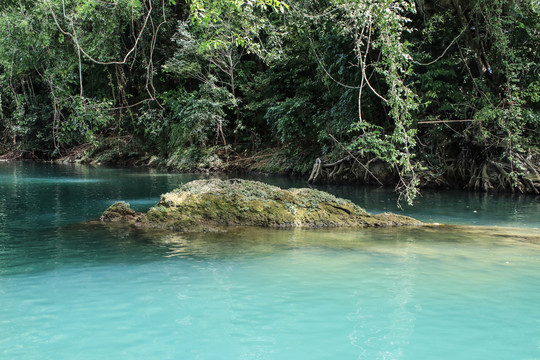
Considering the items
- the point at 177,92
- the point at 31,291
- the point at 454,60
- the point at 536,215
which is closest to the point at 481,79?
the point at 454,60

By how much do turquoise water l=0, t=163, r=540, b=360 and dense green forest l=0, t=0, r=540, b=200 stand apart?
247 cm

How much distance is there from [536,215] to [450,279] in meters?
7.16

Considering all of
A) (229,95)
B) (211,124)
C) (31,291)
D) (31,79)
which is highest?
(31,79)

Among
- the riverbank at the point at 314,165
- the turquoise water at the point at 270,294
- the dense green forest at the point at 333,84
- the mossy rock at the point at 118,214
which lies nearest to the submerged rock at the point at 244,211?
the mossy rock at the point at 118,214

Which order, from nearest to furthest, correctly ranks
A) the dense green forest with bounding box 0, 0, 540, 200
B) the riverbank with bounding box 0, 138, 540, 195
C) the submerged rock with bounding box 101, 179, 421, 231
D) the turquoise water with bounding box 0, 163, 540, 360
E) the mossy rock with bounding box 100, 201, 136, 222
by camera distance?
the turquoise water with bounding box 0, 163, 540, 360, the submerged rock with bounding box 101, 179, 421, 231, the mossy rock with bounding box 100, 201, 136, 222, the dense green forest with bounding box 0, 0, 540, 200, the riverbank with bounding box 0, 138, 540, 195

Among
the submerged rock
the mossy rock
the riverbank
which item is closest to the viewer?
the submerged rock

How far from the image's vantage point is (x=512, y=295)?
4930 millimetres

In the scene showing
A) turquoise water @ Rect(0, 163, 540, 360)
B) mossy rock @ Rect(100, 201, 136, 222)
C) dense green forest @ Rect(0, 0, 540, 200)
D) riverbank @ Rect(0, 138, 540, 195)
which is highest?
dense green forest @ Rect(0, 0, 540, 200)

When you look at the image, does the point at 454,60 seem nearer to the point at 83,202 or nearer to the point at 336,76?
the point at 336,76

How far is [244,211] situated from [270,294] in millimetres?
4490

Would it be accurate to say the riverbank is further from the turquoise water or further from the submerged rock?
the turquoise water

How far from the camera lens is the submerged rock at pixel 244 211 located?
361 inches

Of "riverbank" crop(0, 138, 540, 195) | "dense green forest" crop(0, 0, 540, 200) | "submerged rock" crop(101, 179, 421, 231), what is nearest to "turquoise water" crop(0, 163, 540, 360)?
"submerged rock" crop(101, 179, 421, 231)

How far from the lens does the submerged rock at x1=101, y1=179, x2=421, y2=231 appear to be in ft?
30.1
